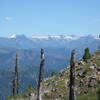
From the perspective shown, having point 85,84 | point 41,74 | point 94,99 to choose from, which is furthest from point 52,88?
point 41,74

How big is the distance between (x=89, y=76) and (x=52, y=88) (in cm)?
860

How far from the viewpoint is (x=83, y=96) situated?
222ft

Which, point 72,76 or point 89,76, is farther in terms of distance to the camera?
point 89,76

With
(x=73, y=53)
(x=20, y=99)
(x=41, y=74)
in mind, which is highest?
(x=73, y=53)

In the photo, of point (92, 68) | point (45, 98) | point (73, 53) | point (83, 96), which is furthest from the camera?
point (92, 68)

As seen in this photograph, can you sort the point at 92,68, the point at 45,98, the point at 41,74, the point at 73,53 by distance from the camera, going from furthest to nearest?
the point at 92,68 → the point at 45,98 → the point at 41,74 → the point at 73,53

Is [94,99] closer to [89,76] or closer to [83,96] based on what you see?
[83,96]

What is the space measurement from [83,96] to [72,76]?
37.7m

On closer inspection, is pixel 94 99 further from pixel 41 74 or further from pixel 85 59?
pixel 85 59

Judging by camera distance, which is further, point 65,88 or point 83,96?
point 65,88

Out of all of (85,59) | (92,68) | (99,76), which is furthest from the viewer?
(85,59)

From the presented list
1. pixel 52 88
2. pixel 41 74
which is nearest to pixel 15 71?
pixel 52 88

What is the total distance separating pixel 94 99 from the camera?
195 ft

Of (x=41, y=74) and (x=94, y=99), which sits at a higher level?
(x=41, y=74)
